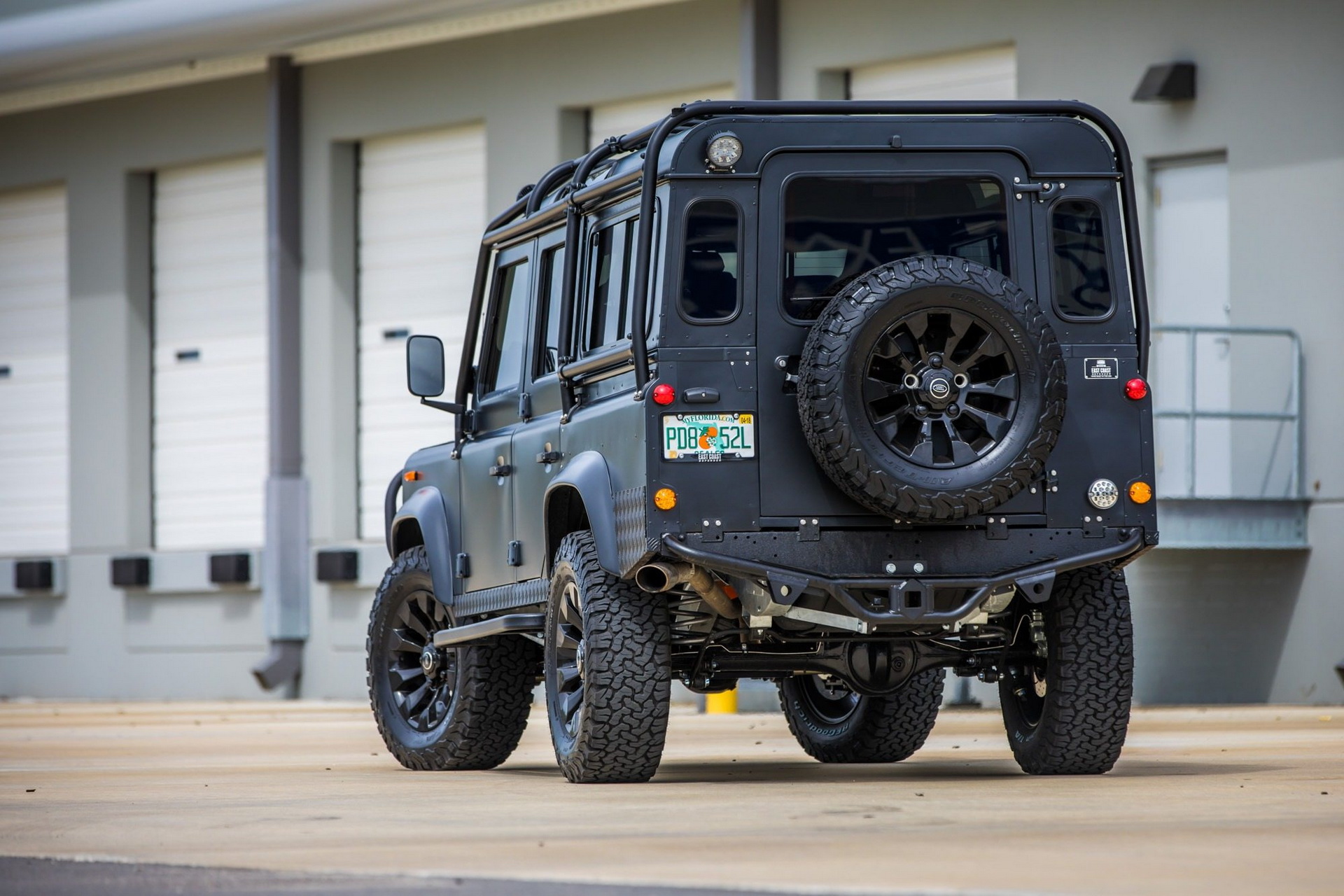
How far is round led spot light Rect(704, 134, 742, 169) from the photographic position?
28.7 feet

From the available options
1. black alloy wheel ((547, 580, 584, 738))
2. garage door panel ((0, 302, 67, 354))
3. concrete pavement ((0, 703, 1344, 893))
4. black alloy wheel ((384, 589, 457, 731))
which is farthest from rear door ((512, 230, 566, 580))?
garage door panel ((0, 302, 67, 354))

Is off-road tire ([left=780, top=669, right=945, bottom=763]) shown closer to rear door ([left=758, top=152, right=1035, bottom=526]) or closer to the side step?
the side step

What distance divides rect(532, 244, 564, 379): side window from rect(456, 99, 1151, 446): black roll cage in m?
0.21

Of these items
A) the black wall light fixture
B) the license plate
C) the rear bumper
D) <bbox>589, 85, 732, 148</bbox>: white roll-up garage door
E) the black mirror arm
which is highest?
<bbox>589, 85, 732, 148</bbox>: white roll-up garage door

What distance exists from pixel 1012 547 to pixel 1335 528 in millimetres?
9127

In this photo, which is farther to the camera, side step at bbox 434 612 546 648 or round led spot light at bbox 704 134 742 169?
side step at bbox 434 612 546 648

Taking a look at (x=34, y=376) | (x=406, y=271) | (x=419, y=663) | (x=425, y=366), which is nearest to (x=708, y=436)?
(x=425, y=366)

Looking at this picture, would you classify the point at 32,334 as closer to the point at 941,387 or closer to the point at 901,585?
the point at 901,585

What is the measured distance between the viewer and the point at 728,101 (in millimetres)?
8797

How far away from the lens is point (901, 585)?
8.56 metres

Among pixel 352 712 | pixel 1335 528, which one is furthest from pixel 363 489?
pixel 1335 528

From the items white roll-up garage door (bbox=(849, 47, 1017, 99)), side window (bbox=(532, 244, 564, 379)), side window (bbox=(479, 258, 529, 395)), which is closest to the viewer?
side window (bbox=(532, 244, 564, 379))

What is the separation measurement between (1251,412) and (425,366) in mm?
8584

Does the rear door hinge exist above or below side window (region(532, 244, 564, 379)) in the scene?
above
